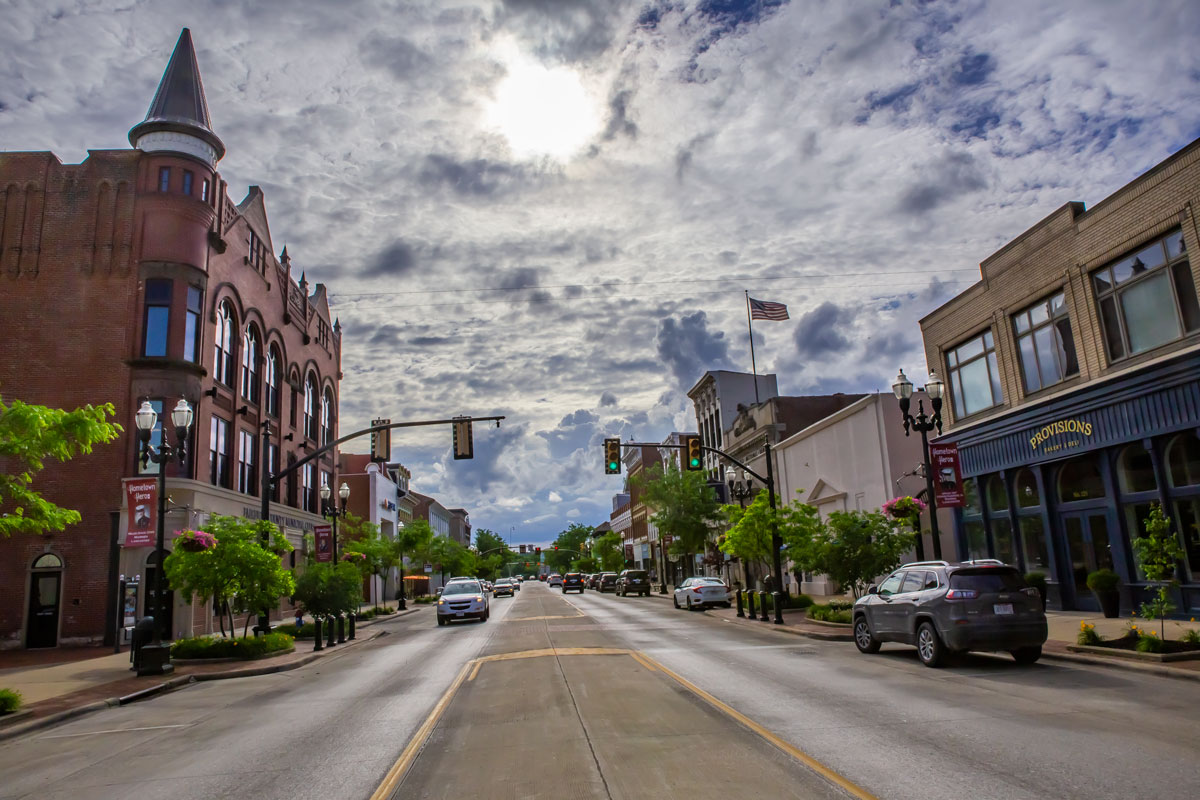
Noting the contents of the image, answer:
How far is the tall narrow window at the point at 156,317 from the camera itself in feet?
93.8

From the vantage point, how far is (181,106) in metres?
30.4

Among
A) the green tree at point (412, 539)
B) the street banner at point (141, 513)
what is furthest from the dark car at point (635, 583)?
the street banner at point (141, 513)

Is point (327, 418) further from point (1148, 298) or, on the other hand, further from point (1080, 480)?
point (1148, 298)

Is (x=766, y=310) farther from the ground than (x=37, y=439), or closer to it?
farther from the ground

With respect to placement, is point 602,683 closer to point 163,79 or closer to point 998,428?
point 998,428

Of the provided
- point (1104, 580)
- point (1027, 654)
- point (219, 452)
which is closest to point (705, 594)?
point (1104, 580)

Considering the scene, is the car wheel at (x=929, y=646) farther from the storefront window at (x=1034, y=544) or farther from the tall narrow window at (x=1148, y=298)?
the storefront window at (x=1034, y=544)

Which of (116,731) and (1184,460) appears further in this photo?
(1184,460)

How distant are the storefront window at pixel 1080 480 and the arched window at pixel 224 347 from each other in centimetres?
2856

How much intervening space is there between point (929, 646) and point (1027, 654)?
1613 mm

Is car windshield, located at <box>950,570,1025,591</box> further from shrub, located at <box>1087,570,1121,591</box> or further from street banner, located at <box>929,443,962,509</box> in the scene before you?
shrub, located at <box>1087,570,1121,591</box>

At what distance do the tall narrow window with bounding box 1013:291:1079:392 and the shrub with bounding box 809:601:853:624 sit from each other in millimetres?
8237

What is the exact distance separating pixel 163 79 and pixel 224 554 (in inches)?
799

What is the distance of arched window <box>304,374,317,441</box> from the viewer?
4531 centimetres
